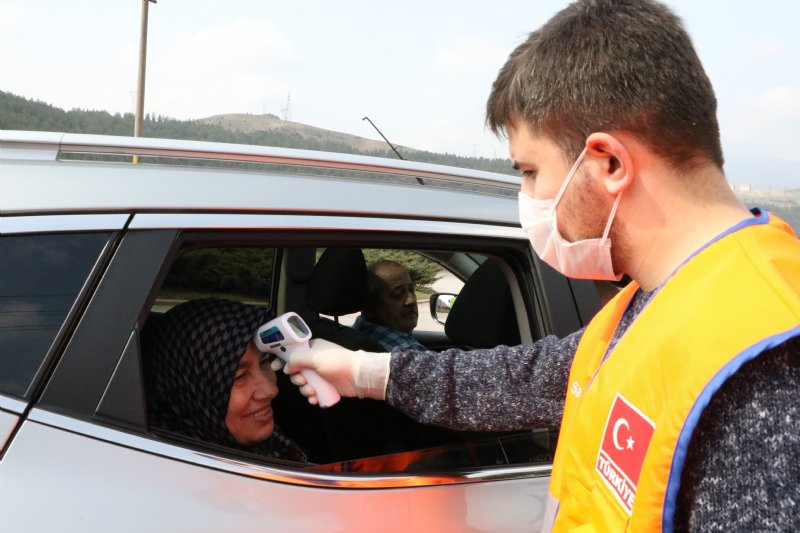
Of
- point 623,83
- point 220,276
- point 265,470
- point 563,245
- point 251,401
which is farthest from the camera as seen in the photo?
point 220,276

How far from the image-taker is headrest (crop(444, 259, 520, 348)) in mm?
2332

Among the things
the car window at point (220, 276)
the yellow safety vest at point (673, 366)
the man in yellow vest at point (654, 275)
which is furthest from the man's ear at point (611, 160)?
the car window at point (220, 276)

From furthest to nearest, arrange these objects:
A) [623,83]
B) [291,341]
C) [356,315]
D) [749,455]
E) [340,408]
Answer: [356,315], [340,408], [291,341], [623,83], [749,455]

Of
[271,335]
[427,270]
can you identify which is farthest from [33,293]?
[427,270]

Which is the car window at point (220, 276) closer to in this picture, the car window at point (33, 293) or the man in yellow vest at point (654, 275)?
the car window at point (33, 293)

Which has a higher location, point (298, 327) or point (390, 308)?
point (298, 327)

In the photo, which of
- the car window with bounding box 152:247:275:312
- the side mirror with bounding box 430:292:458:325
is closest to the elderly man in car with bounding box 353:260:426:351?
the side mirror with bounding box 430:292:458:325

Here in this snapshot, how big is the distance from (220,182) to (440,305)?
188 centimetres

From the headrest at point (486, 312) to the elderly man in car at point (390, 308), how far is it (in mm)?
457

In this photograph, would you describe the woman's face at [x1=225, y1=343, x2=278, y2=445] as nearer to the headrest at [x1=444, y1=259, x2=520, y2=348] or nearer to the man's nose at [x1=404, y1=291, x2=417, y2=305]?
the headrest at [x1=444, y1=259, x2=520, y2=348]

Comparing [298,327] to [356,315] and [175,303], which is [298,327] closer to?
[175,303]

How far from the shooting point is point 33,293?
4.65 feet

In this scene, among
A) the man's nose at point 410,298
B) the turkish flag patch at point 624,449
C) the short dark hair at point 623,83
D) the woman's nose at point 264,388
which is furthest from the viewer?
the man's nose at point 410,298

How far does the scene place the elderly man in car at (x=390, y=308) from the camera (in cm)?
301
